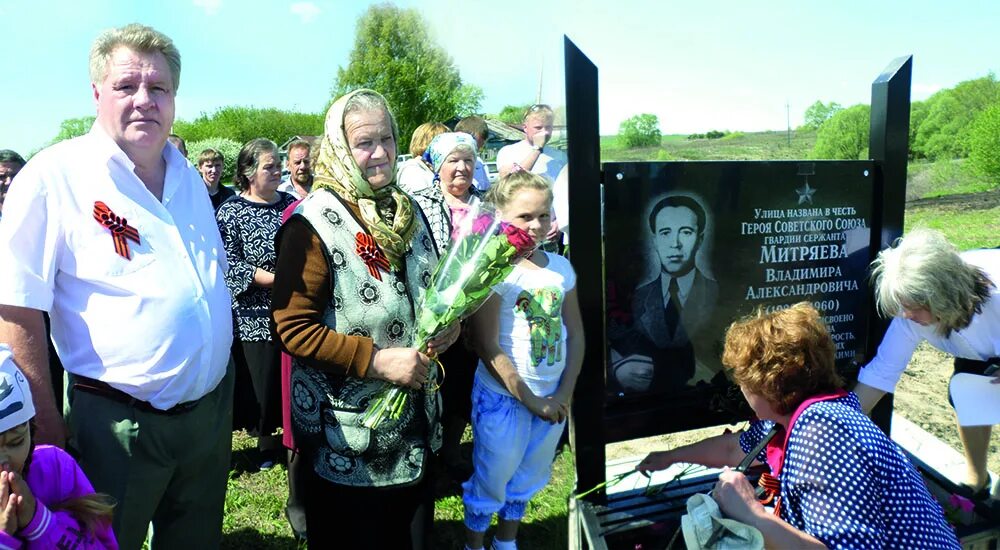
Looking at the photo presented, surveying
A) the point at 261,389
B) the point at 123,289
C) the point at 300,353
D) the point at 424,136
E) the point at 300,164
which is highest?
the point at 424,136

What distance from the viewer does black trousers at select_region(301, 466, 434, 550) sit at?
6.95ft

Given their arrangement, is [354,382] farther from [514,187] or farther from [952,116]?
[952,116]

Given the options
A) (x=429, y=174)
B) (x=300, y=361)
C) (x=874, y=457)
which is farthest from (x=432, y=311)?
(x=429, y=174)

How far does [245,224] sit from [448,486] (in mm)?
1942

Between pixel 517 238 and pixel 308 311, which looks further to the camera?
pixel 517 238

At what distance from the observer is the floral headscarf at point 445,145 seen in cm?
387

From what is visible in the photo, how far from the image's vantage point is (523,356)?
2629 millimetres

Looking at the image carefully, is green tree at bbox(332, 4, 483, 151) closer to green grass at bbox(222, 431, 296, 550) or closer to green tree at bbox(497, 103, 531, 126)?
green tree at bbox(497, 103, 531, 126)

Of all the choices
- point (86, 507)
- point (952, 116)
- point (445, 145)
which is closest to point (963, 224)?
point (445, 145)

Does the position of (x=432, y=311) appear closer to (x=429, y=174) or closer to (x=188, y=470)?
(x=188, y=470)

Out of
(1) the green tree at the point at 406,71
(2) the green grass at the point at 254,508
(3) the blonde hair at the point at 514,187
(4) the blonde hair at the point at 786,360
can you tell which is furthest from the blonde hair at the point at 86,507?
(1) the green tree at the point at 406,71

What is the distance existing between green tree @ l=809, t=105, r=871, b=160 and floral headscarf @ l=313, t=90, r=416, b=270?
2692 centimetres

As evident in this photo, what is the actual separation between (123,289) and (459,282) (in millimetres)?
945

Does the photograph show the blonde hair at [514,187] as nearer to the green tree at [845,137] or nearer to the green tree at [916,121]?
the green tree at [845,137]
